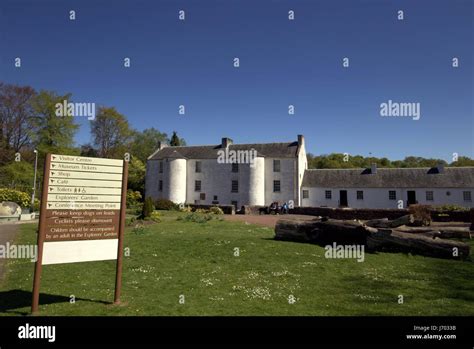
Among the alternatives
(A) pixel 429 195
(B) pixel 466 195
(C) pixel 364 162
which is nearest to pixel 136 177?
(A) pixel 429 195

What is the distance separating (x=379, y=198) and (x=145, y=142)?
49431 millimetres

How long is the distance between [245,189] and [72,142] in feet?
Answer: 89.7

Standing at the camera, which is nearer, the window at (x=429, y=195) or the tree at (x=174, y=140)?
the window at (x=429, y=195)

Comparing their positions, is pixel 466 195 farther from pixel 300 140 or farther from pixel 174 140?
pixel 174 140

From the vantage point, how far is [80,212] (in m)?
6.78

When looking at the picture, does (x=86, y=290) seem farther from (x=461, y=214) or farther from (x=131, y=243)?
(x=461, y=214)

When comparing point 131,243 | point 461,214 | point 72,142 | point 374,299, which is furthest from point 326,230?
point 72,142

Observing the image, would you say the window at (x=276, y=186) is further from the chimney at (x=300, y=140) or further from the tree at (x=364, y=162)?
the tree at (x=364, y=162)

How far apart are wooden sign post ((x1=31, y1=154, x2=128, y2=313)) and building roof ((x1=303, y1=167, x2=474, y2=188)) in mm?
39712

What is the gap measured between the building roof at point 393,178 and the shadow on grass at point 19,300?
40.4 m

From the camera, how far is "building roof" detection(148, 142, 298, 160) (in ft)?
146

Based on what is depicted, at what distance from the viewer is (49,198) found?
6.37 metres

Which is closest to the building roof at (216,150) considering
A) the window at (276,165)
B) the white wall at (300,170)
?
the window at (276,165)

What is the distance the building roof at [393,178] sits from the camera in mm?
39531
